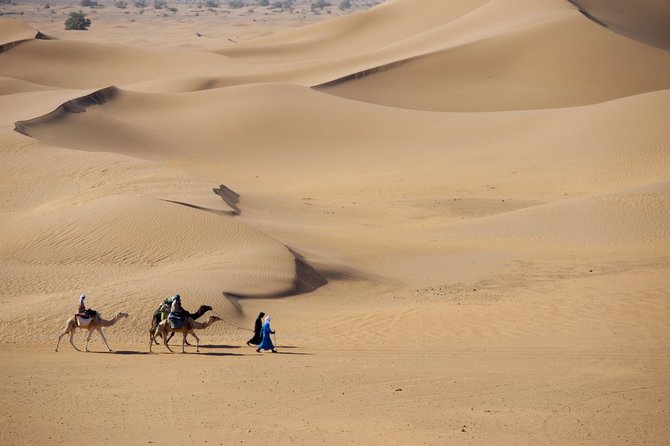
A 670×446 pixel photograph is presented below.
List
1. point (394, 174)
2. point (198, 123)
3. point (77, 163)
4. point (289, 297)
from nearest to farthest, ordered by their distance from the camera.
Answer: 1. point (289, 297)
2. point (77, 163)
3. point (394, 174)
4. point (198, 123)

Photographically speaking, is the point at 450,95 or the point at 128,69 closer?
the point at 450,95

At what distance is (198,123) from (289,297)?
24662 millimetres

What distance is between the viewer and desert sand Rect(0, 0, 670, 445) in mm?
11680

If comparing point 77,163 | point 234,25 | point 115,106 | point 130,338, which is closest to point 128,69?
point 115,106

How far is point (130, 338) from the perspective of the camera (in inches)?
635

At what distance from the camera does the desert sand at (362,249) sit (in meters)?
11.7

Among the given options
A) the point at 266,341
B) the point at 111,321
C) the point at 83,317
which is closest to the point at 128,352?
the point at 111,321

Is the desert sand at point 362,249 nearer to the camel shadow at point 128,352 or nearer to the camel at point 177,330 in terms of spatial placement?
the camel shadow at point 128,352

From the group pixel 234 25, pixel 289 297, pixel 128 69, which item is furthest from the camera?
pixel 234 25

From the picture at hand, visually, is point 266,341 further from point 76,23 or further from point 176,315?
point 76,23

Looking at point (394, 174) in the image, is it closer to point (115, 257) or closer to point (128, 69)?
point (115, 257)

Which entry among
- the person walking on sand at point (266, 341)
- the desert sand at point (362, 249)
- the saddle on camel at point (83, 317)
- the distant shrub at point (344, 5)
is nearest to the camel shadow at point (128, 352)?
the desert sand at point (362, 249)

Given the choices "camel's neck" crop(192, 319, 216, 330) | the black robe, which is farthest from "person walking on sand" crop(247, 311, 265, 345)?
"camel's neck" crop(192, 319, 216, 330)

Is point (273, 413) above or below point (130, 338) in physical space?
above
